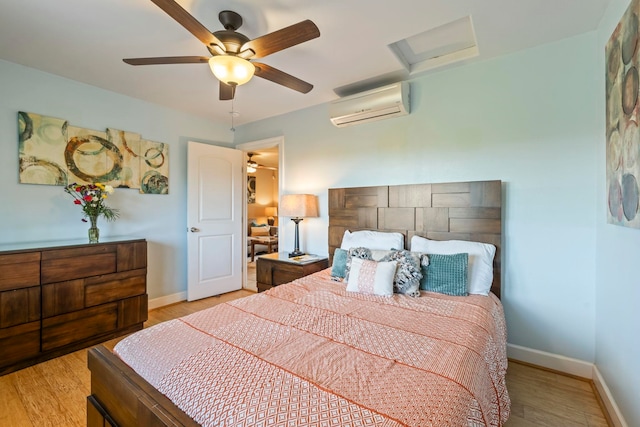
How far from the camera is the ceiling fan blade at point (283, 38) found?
1441mm

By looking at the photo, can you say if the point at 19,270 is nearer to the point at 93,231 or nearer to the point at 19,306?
the point at 19,306

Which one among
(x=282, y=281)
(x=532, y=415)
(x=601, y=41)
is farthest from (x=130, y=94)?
(x=532, y=415)

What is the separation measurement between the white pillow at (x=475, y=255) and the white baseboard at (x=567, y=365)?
673 mm

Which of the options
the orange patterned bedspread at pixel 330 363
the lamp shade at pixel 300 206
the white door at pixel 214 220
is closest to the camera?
the orange patterned bedspread at pixel 330 363

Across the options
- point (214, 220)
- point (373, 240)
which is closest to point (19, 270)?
point (214, 220)

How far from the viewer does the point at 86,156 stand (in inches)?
115

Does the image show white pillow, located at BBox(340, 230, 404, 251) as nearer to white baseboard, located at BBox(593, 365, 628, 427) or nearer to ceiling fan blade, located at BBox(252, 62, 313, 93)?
ceiling fan blade, located at BBox(252, 62, 313, 93)

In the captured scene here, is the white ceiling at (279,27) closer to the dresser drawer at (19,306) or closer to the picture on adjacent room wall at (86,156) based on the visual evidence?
the picture on adjacent room wall at (86,156)

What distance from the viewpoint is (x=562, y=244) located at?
2127mm

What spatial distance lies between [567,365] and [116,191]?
4.45m

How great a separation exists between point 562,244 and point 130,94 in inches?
172

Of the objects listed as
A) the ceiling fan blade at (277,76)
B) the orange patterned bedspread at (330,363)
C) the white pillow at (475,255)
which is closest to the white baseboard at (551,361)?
the white pillow at (475,255)

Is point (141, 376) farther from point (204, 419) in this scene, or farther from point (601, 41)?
point (601, 41)

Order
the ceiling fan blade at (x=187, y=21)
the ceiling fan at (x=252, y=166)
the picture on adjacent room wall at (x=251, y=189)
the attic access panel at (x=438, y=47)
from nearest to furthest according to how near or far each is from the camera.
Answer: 1. the ceiling fan blade at (x=187, y=21)
2. the attic access panel at (x=438, y=47)
3. the ceiling fan at (x=252, y=166)
4. the picture on adjacent room wall at (x=251, y=189)
